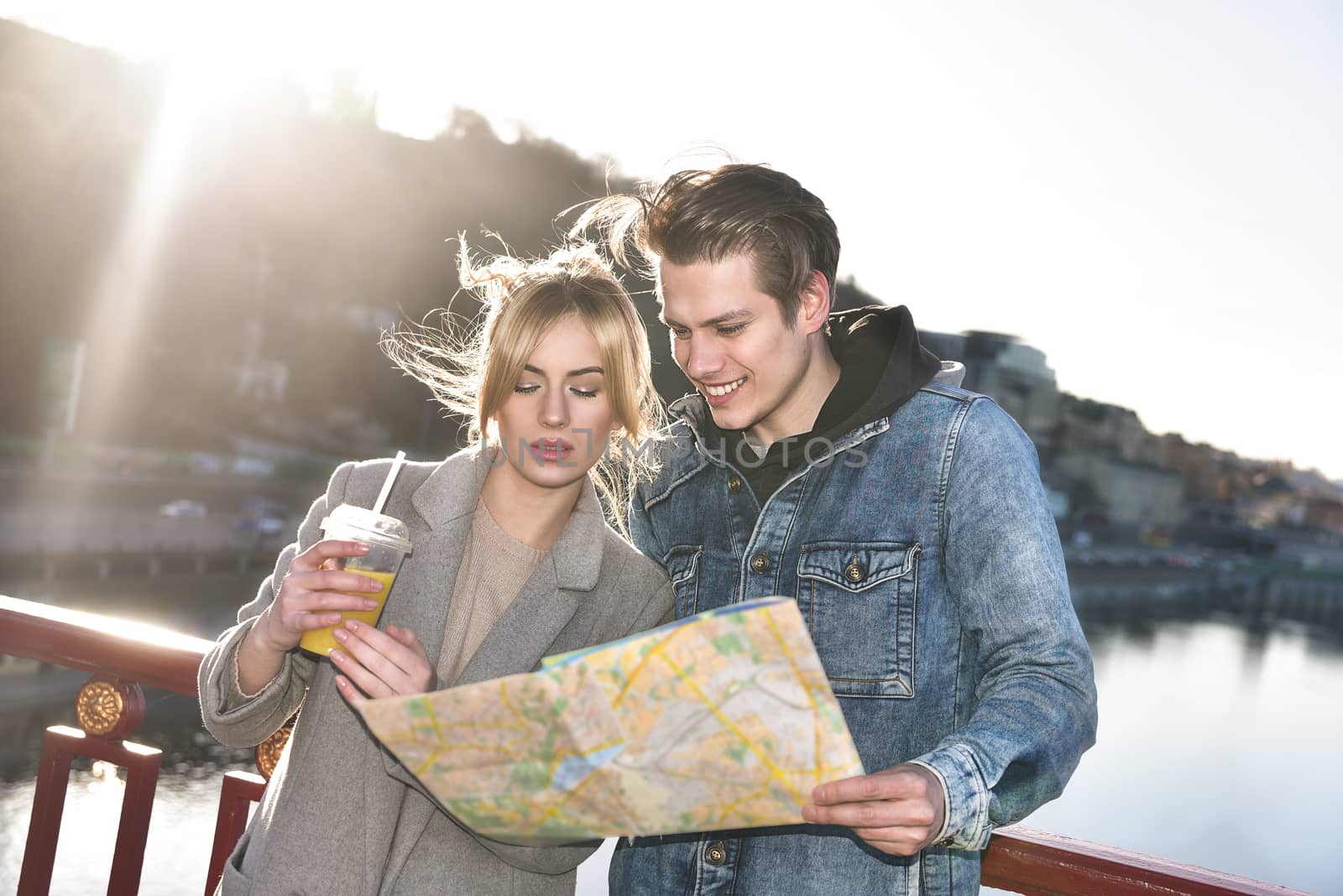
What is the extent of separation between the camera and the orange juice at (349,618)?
4.87 ft

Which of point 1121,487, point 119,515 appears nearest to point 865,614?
point 119,515

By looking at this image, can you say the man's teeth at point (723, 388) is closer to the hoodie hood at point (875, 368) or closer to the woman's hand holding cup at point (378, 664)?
the hoodie hood at point (875, 368)

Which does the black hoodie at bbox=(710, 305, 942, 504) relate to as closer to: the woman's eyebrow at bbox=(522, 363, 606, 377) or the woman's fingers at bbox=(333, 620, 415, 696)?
the woman's eyebrow at bbox=(522, 363, 606, 377)

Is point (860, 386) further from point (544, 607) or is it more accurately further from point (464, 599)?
point (464, 599)

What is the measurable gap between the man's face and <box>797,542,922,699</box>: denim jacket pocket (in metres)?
0.26

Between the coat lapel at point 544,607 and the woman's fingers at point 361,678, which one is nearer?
the woman's fingers at point 361,678

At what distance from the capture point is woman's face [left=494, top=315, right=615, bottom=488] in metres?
1.80

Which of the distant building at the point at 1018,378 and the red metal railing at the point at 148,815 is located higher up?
the distant building at the point at 1018,378

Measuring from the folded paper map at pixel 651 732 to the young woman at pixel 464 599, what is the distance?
0.23m

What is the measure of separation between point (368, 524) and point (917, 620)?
2.45 ft

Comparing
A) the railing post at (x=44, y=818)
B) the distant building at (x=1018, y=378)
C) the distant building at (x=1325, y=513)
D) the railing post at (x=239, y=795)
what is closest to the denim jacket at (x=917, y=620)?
the railing post at (x=239, y=795)

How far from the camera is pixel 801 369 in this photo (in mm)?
1821

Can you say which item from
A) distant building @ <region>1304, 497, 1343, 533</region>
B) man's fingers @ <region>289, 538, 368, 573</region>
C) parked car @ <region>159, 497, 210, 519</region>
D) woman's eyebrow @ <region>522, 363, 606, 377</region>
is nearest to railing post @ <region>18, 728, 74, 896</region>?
man's fingers @ <region>289, 538, 368, 573</region>

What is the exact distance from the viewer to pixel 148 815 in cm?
209
